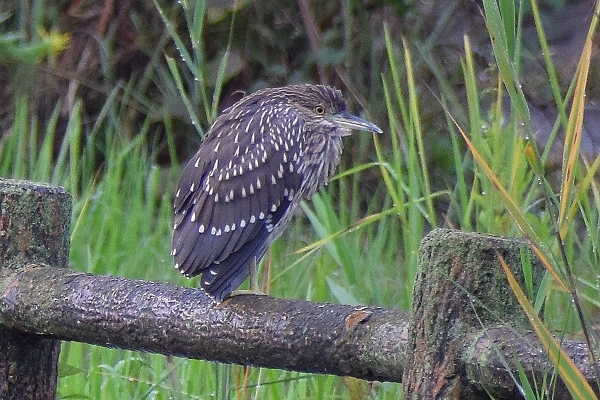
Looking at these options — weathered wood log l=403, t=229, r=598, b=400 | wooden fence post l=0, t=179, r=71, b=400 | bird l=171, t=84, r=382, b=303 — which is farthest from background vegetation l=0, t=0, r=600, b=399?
weathered wood log l=403, t=229, r=598, b=400

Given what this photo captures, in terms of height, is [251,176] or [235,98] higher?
[235,98]

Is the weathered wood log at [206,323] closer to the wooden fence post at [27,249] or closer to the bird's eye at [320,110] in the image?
the wooden fence post at [27,249]

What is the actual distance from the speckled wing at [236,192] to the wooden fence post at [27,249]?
1.12ft

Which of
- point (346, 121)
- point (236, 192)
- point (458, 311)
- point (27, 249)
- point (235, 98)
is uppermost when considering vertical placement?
point (235, 98)

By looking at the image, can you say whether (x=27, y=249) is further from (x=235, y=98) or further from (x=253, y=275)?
(x=235, y=98)

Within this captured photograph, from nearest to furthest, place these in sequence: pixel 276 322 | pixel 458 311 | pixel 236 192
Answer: pixel 458 311, pixel 276 322, pixel 236 192

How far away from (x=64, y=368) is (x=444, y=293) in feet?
3.87

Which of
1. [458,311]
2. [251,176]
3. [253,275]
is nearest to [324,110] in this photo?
[251,176]

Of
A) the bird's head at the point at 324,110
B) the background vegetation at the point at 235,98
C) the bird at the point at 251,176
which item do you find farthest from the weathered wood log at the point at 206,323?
the bird's head at the point at 324,110

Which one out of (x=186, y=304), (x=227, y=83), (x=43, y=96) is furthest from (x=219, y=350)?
(x=43, y=96)

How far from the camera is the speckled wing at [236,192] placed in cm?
259

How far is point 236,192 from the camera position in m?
2.79

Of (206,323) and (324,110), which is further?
(324,110)

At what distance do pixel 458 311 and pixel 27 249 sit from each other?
1.04 metres
